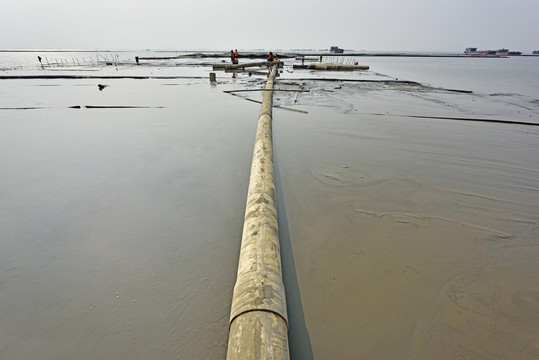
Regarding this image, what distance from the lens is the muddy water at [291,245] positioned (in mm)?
1914

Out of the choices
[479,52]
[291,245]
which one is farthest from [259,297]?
[479,52]

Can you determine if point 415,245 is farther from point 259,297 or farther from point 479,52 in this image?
point 479,52

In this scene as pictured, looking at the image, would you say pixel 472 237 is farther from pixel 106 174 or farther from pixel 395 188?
pixel 106 174

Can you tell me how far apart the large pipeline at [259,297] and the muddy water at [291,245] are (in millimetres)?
468

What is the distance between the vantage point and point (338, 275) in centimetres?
246

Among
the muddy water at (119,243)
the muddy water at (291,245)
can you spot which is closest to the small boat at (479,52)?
the muddy water at (291,245)

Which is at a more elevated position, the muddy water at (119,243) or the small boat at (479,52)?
the small boat at (479,52)

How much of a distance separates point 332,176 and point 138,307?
11.7 feet

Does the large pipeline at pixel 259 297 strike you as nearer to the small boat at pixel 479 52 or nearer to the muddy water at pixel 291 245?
the muddy water at pixel 291 245

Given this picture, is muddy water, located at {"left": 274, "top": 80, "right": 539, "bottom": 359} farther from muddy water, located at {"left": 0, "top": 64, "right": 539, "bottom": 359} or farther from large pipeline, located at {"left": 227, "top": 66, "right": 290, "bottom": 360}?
large pipeline, located at {"left": 227, "top": 66, "right": 290, "bottom": 360}

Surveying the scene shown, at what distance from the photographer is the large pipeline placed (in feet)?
4.67

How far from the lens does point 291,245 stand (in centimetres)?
287

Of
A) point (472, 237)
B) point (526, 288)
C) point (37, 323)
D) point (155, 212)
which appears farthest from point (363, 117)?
point (37, 323)

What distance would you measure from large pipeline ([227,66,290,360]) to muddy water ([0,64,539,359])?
0.47 m
